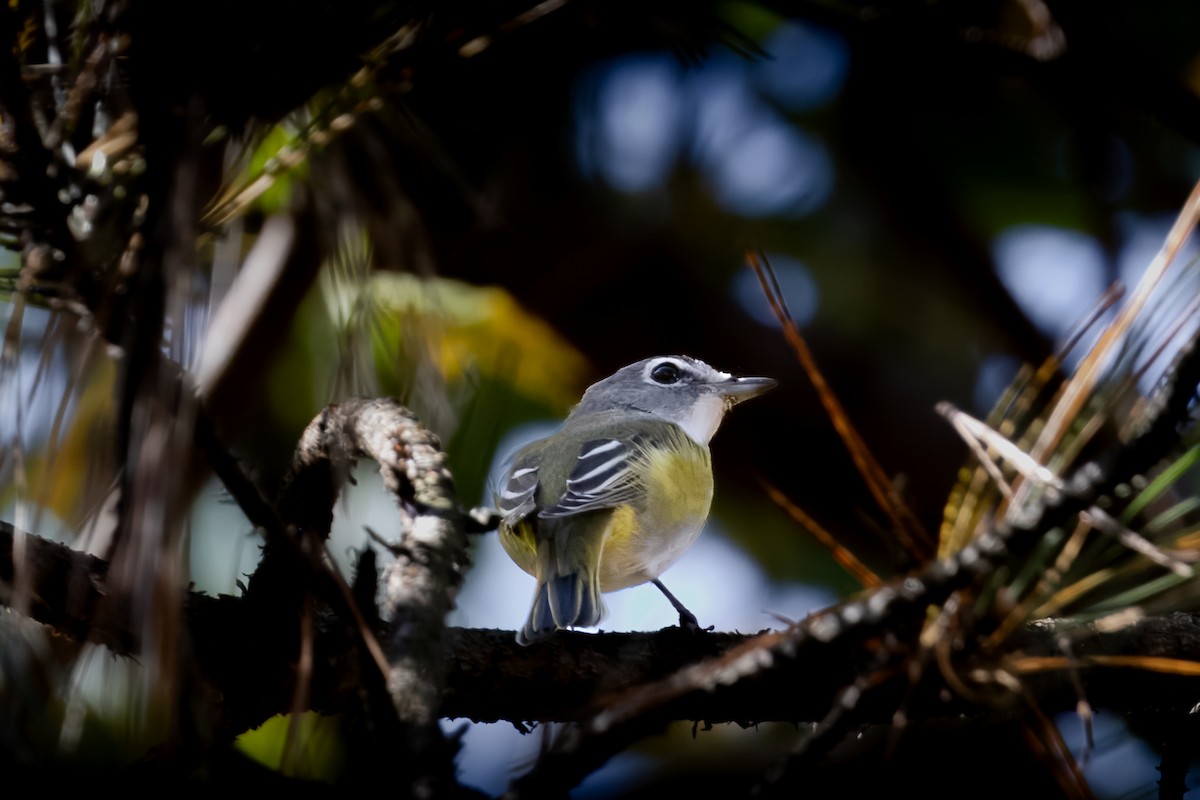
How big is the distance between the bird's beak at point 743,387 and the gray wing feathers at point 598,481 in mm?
710

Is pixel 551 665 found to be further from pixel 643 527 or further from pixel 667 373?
pixel 667 373

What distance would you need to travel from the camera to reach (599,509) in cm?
309

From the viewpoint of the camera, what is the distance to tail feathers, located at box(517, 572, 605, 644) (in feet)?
8.27

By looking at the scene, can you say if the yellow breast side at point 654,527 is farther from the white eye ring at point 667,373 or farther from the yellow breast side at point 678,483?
the white eye ring at point 667,373

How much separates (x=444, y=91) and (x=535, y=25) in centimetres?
25

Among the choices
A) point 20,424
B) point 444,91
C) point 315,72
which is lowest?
point 20,424

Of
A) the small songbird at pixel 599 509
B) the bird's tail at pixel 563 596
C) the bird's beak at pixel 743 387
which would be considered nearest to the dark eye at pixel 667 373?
the bird's beak at pixel 743 387

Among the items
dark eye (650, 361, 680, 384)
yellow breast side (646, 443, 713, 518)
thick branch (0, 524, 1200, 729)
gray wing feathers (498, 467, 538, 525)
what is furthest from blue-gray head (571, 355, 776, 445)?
thick branch (0, 524, 1200, 729)

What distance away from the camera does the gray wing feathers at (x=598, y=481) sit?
2973 millimetres

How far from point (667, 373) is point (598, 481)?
1411mm

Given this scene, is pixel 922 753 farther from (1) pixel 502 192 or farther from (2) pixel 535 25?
(1) pixel 502 192

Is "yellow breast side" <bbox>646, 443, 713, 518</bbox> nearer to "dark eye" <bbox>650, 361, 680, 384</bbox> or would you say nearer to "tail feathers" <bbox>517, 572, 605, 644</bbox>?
"tail feathers" <bbox>517, 572, 605, 644</bbox>

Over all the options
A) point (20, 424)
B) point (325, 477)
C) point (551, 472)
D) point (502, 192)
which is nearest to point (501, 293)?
point (502, 192)

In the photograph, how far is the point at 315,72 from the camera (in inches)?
78.0
